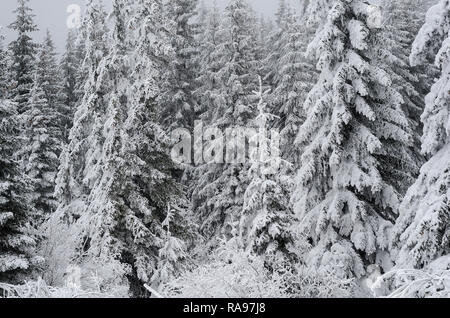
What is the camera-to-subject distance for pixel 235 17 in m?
25.3

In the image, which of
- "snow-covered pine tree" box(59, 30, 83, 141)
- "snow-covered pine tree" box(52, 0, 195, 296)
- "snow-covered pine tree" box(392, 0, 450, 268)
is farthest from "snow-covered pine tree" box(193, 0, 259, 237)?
"snow-covered pine tree" box(59, 30, 83, 141)

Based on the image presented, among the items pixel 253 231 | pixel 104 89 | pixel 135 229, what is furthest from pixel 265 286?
pixel 104 89

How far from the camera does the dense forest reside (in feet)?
29.0

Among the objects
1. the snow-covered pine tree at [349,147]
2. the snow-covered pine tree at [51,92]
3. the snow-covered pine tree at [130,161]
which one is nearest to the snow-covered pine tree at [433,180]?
the snow-covered pine tree at [349,147]

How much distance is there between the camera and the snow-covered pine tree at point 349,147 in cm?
1334

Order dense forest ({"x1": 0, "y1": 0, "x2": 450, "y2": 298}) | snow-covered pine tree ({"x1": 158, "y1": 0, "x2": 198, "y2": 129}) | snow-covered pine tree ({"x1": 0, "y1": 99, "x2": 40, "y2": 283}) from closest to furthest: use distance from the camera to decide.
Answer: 1. dense forest ({"x1": 0, "y1": 0, "x2": 450, "y2": 298})
2. snow-covered pine tree ({"x1": 0, "y1": 99, "x2": 40, "y2": 283})
3. snow-covered pine tree ({"x1": 158, "y1": 0, "x2": 198, "y2": 129})

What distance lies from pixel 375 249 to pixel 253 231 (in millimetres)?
4367

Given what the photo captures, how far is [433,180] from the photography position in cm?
887

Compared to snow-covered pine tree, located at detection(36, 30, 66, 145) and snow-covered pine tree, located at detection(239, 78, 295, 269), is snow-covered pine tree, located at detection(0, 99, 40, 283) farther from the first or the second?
snow-covered pine tree, located at detection(36, 30, 66, 145)

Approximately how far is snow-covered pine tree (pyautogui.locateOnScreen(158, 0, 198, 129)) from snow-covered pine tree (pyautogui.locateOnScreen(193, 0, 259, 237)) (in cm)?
239

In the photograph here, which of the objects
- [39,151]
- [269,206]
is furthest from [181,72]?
[269,206]

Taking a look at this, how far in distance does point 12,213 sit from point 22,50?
925 inches
